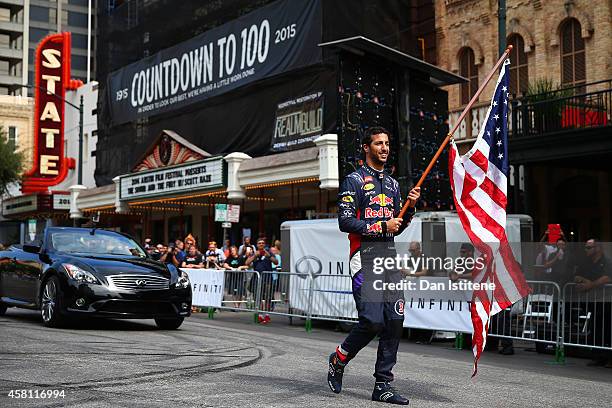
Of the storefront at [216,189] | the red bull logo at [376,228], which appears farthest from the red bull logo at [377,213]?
the storefront at [216,189]

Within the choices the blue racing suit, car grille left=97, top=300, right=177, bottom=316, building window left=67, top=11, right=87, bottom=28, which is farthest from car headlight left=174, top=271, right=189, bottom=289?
building window left=67, top=11, right=87, bottom=28

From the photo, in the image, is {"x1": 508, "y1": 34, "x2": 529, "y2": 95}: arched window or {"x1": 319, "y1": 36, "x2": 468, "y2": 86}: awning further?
{"x1": 508, "y1": 34, "x2": 529, "y2": 95}: arched window

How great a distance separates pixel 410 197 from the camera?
6422 millimetres

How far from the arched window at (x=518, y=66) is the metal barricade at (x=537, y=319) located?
12706 mm

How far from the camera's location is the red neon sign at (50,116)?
144 feet

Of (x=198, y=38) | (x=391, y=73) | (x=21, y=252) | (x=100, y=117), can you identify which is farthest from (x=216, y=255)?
(x=100, y=117)

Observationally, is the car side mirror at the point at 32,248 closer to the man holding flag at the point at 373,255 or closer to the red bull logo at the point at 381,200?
the man holding flag at the point at 373,255

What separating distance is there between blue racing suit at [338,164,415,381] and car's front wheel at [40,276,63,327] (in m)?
6.27

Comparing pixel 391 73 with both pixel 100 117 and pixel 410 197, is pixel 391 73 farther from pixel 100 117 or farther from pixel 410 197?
pixel 100 117

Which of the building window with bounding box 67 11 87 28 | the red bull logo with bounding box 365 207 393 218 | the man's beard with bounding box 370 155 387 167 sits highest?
the building window with bounding box 67 11 87 28

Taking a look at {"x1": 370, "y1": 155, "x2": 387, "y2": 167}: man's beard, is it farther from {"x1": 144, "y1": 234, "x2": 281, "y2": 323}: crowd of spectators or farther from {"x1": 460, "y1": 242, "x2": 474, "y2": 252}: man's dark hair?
{"x1": 460, "y1": 242, "x2": 474, "y2": 252}: man's dark hair

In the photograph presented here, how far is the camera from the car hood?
1153 cm

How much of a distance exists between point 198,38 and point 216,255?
13.2 meters

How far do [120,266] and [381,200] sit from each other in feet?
19.7
